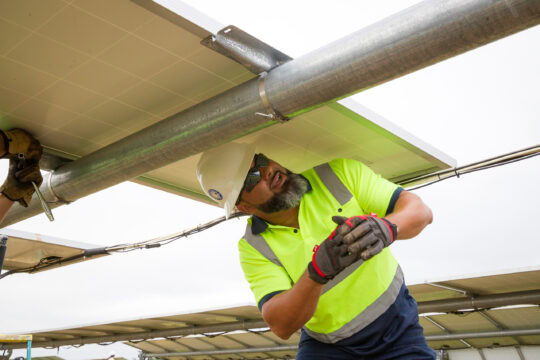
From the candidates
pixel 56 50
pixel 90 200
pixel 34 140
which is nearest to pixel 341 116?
pixel 56 50

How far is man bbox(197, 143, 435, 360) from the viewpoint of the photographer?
80.5 inches

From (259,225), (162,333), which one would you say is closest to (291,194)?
(259,225)

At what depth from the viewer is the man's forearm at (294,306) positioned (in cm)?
212

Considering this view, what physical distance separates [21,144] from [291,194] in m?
2.01

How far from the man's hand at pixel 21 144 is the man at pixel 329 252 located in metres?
1.43

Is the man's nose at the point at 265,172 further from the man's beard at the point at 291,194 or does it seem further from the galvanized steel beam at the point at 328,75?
the galvanized steel beam at the point at 328,75

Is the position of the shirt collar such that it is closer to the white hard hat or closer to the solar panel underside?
the white hard hat

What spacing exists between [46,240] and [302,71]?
4863mm

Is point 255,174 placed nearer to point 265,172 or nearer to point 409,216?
point 265,172

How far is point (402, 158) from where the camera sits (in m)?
3.77

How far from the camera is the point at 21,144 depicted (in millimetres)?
3332

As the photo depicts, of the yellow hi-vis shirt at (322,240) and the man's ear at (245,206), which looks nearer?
the yellow hi-vis shirt at (322,240)

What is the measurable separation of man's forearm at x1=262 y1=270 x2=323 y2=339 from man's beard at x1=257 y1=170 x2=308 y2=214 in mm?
616

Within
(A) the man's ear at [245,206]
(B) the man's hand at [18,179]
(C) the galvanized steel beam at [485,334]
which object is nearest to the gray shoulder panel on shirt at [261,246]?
(A) the man's ear at [245,206]
